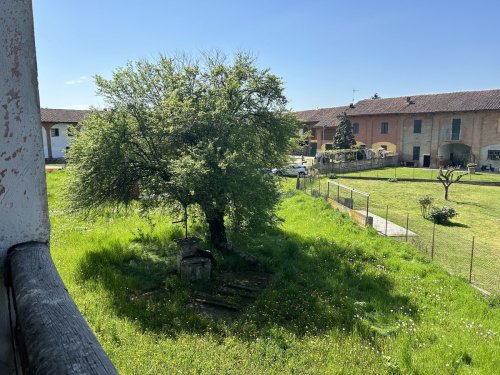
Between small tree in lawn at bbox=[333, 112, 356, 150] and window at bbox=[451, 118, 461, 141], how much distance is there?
418 inches

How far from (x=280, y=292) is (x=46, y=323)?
8383 mm

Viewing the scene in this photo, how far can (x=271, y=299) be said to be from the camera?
855 cm

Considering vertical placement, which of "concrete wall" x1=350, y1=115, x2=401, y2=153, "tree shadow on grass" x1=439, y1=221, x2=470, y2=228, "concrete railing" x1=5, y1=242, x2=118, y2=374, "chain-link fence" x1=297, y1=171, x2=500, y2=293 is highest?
"concrete wall" x1=350, y1=115, x2=401, y2=153

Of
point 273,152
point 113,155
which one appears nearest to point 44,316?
point 113,155

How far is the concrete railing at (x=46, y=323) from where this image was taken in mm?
832

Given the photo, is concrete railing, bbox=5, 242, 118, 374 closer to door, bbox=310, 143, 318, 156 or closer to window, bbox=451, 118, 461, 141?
window, bbox=451, 118, 461, 141

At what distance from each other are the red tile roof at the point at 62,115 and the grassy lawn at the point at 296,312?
108 ft

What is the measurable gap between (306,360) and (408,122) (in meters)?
43.5

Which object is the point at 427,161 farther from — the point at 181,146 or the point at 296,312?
the point at 296,312

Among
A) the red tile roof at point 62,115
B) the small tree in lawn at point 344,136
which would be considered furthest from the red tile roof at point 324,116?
the red tile roof at point 62,115

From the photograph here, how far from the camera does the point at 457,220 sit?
59.5ft

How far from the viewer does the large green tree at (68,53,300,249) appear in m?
10.3

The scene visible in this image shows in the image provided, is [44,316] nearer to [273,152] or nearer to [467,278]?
[467,278]

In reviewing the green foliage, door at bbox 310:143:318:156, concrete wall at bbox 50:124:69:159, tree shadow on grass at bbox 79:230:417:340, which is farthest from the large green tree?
door at bbox 310:143:318:156
